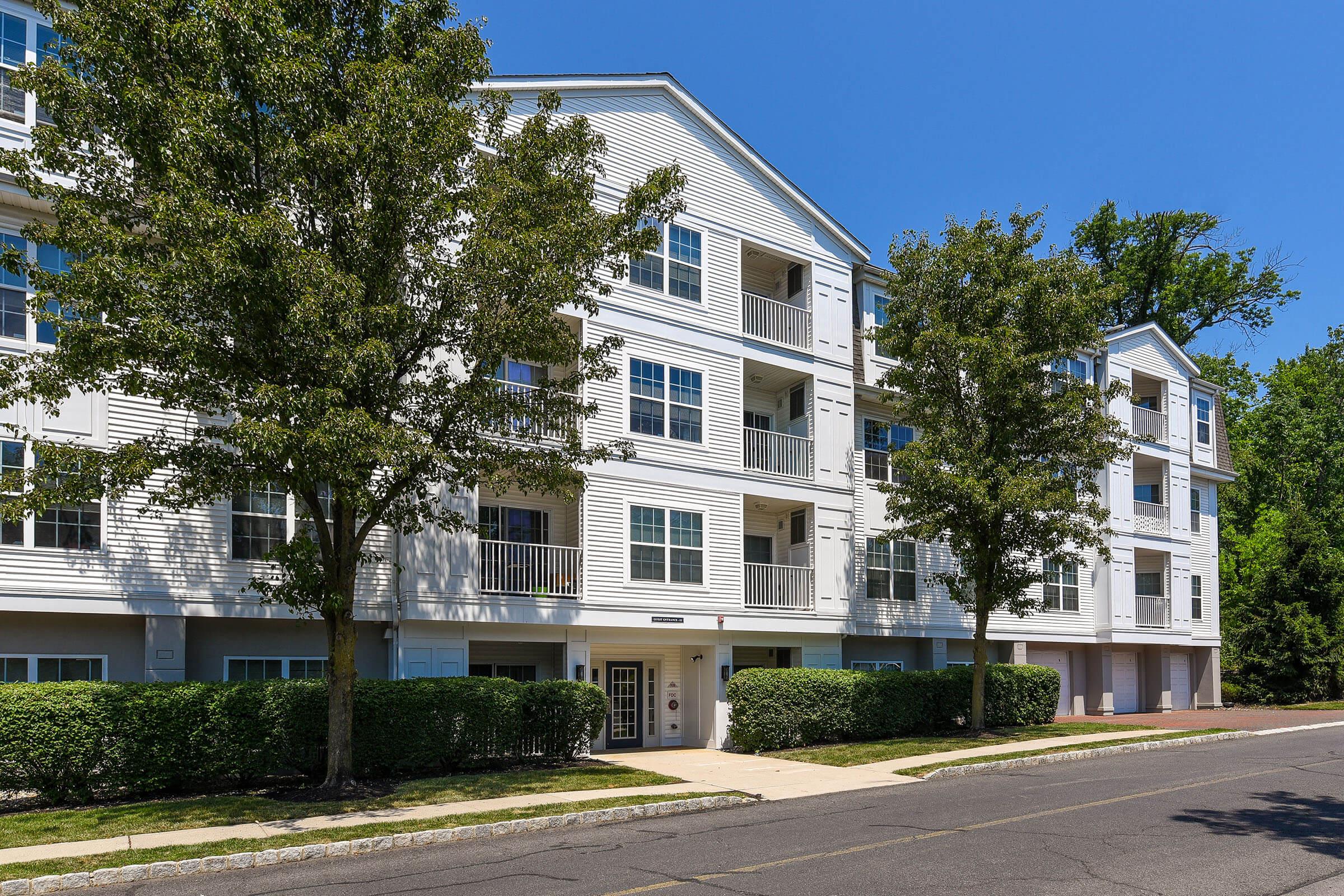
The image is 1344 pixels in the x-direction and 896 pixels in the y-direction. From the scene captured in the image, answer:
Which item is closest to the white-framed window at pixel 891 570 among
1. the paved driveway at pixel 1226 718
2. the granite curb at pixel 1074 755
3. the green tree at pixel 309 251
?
the granite curb at pixel 1074 755

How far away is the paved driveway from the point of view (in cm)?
2808

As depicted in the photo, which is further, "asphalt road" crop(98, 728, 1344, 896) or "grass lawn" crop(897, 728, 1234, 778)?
"grass lawn" crop(897, 728, 1234, 778)

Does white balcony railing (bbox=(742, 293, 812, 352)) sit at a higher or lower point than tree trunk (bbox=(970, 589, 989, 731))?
higher

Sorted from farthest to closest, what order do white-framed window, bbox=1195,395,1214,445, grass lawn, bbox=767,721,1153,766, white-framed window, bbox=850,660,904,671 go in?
white-framed window, bbox=1195,395,1214,445 → white-framed window, bbox=850,660,904,671 → grass lawn, bbox=767,721,1153,766

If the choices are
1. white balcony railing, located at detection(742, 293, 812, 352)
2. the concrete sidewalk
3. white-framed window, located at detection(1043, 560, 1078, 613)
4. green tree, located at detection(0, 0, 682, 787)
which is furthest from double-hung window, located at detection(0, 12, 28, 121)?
white-framed window, located at detection(1043, 560, 1078, 613)

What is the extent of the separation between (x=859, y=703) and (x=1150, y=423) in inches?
774

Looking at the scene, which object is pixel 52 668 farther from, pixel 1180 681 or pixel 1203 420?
pixel 1203 420

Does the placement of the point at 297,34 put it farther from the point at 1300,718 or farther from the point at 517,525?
the point at 1300,718

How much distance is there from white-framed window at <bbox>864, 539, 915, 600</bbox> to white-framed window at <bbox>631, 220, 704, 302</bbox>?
8275 millimetres

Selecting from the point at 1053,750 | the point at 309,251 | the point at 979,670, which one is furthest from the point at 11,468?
the point at 979,670

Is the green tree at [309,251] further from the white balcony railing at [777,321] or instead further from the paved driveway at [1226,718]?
the paved driveway at [1226,718]

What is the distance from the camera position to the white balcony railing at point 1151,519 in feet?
119

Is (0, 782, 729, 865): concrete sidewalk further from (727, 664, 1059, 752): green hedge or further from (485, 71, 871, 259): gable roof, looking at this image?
(485, 71, 871, 259): gable roof

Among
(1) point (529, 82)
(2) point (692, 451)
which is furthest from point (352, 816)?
(1) point (529, 82)
